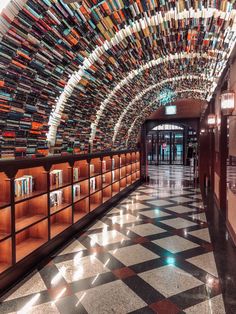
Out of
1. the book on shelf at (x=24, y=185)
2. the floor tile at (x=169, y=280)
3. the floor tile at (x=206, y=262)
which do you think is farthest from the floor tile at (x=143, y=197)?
the book on shelf at (x=24, y=185)

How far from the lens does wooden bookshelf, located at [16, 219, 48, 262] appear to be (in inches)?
128

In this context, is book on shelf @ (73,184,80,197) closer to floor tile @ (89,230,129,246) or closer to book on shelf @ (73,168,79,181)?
book on shelf @ (73,168,79,181)

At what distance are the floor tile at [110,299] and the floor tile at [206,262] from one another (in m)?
1.06

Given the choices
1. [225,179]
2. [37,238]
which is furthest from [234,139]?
[37,238]

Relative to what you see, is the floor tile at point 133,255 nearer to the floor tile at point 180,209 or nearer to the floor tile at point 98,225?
the floor tile at point 98,225

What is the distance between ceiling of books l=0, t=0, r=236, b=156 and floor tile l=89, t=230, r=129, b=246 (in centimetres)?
173

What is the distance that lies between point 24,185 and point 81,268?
130 centimetres

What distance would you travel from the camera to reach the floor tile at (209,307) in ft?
7.32

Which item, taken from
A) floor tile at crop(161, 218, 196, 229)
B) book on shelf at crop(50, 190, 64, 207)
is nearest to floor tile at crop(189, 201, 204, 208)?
floor tile at crop(161, 218, 196, 229)

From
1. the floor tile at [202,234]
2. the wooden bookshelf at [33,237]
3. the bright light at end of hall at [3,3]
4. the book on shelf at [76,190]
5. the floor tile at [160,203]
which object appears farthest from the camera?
the floor tile at [160,203]

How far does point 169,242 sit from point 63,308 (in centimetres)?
212

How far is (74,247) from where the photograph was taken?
376cm

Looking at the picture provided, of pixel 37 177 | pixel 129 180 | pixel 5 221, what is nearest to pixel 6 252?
→ pixel 5 221

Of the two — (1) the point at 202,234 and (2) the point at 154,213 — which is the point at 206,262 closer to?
(1) the point at 202,234
